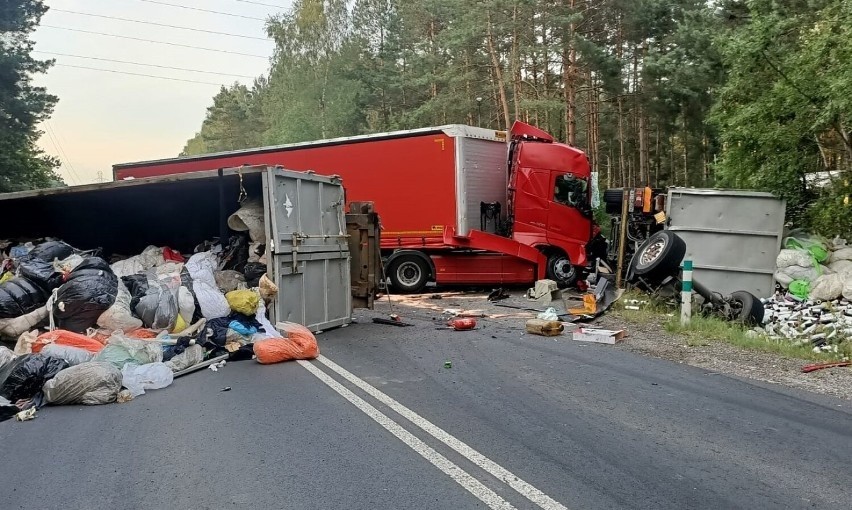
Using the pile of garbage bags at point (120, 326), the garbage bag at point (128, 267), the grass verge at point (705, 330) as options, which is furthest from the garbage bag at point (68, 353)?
the grass verge at point (705, 330)

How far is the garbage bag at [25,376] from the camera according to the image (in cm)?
525

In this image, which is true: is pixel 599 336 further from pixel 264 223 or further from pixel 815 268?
pixel 815 268

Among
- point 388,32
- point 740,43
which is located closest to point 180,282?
point 740,43

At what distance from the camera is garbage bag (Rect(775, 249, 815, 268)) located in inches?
425

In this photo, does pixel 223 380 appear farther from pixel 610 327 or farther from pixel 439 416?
pixel 610 327

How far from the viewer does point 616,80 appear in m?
23.4

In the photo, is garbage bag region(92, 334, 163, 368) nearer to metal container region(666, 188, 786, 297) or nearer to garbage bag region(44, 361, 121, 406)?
garbage bag region(44, 361, 121, 406)

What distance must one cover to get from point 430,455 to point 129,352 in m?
3.68

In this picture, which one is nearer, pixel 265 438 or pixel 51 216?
pixel 265 438

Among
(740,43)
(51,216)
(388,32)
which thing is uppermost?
(388,32)

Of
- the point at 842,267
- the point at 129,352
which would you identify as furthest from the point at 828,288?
the point at 129,352

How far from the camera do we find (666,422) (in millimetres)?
4496

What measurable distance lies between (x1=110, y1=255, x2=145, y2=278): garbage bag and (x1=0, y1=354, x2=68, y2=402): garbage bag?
3502 millimetres

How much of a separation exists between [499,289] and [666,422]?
886 cm
